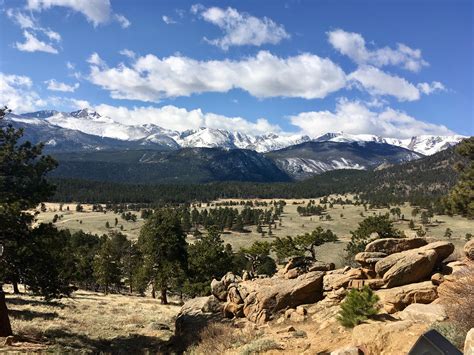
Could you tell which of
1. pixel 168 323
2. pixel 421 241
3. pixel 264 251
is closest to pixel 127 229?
pixel 264 251

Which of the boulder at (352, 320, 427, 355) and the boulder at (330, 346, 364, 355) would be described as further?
the boulder at (352, 320, 427, 355)

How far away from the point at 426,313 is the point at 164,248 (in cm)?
3683

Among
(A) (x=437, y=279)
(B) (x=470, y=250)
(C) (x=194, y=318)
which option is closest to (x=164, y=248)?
(C) (x=194, y=318)

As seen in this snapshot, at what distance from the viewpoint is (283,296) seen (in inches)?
1014

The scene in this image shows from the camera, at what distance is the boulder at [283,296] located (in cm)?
2564

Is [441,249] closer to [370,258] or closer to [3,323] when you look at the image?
[370,258]

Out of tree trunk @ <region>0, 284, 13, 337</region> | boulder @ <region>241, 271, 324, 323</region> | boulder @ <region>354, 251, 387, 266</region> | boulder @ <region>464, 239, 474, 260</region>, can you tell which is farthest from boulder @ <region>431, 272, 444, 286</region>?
tree trunk @ <region>0, 284, 13, 337</region>

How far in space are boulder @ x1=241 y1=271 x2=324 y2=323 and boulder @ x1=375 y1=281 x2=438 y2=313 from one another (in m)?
5.45

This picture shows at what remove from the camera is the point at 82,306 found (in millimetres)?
39375

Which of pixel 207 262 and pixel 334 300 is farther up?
pixel 334 300

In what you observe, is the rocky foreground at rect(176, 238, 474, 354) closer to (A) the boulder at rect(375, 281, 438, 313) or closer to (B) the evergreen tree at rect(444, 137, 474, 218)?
(A) the boulder at rect(375, 281, 438, 313)

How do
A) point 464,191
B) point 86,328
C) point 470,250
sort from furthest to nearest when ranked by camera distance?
1. point 464,191
2. point 86,328
3. point 470,250

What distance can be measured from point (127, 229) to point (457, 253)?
167m

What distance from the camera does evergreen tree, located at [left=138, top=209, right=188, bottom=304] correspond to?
48812 mm
